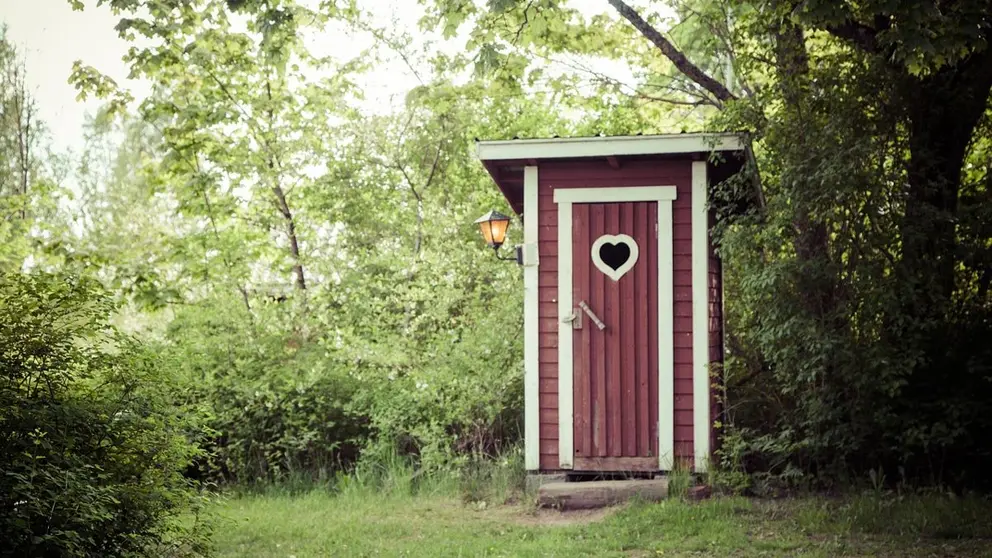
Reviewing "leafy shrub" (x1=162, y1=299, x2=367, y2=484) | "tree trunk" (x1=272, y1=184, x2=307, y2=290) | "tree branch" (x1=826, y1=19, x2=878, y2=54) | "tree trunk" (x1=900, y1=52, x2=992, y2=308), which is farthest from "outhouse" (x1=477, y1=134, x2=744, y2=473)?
"tree trunk" (x1=272, y1=184, x2=307, y2=290)

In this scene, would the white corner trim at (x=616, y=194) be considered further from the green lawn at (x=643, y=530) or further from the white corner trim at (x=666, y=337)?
the green lawn at (x=643, y=530)

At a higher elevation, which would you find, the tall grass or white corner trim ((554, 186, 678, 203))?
white corner trim ((554, 186, 678, 203))

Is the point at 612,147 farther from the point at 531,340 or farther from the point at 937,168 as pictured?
the point at 937,168

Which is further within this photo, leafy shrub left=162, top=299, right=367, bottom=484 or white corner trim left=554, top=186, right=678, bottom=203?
leafy shrub left=162, top=299, right=367, bottom=484

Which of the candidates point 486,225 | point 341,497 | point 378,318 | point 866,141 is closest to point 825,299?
point 866,141

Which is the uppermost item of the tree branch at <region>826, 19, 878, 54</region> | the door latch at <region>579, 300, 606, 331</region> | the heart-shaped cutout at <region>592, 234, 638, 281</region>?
the tree branch at <region>826, 19, 878, 54</region>

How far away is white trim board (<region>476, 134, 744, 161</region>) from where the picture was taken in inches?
302

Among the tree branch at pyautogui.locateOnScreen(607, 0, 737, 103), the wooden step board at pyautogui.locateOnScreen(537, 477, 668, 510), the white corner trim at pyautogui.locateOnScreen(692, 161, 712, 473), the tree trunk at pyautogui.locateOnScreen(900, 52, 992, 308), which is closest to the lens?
the tree trunk at pyautogui.locateOnScreen(900, 52, 992, 308)

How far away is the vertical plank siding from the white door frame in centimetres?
5

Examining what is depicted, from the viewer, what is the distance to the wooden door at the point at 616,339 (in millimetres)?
7992

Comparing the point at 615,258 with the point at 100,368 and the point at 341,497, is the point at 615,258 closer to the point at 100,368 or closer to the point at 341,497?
the point at 341,497

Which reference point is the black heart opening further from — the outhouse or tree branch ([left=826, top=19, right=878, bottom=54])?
tree branch ([left=826, top=19, right=878, bottom=54])

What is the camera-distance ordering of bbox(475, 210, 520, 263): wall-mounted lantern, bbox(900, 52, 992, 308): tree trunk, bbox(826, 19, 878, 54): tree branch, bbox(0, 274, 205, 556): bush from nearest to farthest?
bbox(0, 274, 205, 556): bush → bbox(900, 52, 992, 308): tree trunk → bbox(826, 19, 878, 54): tree branch → bbox(475, 210, 520, 263): wall-mounted lantern

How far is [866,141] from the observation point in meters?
7.04
